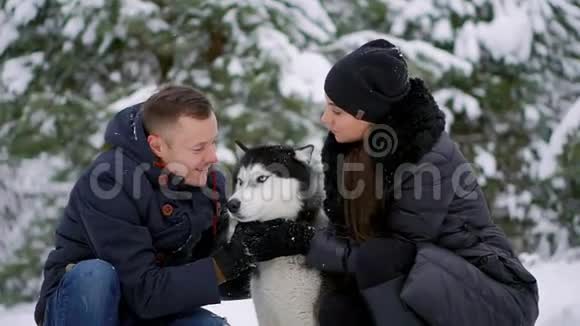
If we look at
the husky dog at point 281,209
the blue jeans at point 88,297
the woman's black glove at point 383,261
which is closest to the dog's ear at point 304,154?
the husky dog at point 281,209

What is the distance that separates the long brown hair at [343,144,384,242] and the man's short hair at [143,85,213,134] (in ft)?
1.96

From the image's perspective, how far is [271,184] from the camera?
2.61 metres

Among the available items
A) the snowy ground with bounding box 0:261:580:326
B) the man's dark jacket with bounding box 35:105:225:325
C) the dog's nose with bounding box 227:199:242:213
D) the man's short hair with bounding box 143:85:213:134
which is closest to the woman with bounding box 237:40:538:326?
the dog's nose with bounding box 227:199:242:213

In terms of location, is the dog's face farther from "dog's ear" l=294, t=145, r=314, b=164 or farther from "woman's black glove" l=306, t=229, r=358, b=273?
"woman's black glove" l=306, t=229, r=358, b=273

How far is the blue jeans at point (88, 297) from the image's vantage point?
2074 millimetres

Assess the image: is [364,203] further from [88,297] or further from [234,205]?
[88,297]

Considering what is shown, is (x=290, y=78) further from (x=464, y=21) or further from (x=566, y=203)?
(x=566, y=203)

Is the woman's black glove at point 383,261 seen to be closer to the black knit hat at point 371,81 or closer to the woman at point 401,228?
the woman at point 401,228

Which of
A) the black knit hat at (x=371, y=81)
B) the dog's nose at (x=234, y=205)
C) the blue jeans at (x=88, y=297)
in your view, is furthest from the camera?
the dog's nose at (x=234, y=205)

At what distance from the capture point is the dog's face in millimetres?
2498

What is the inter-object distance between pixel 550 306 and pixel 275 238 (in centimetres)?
179

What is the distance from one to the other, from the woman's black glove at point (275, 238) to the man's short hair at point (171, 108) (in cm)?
47

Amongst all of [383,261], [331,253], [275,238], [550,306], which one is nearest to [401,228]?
[383,261]

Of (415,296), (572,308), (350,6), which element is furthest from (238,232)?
(350,6)
